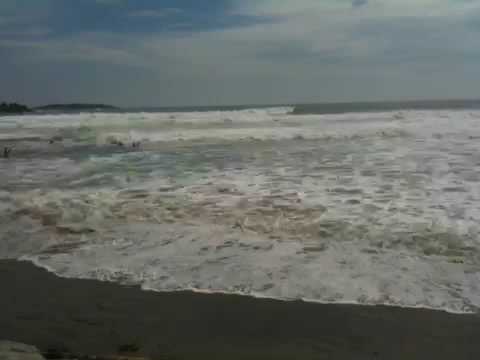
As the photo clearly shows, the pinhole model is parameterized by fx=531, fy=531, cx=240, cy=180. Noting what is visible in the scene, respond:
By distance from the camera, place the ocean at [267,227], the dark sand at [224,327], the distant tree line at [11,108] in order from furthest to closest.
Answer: the distant tree line at [11,108], the ocean at [267,227], the dark sand at [224,327]

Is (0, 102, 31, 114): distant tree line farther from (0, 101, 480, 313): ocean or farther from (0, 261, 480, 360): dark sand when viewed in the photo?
(0, 261, 480, 360): dark sand

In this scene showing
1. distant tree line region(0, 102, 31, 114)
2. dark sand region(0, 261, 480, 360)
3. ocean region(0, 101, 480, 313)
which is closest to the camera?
dark sand region(0, 261, 480, 360)

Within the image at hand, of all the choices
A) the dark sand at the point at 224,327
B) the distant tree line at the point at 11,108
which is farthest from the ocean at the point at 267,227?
the distant tree line at the point at 11,108

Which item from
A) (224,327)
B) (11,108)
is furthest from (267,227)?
(11,108)

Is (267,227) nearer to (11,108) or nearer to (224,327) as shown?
(224,327)

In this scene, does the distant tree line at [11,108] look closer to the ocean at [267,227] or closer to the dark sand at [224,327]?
the ocean at [267,227]

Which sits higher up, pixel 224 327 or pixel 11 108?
pixel 11 108

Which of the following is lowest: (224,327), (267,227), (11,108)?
(224,327)

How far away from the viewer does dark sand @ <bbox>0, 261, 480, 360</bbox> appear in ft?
11.7

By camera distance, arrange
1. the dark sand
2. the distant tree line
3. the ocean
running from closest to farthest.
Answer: the dark sand
the ocean
the distant tree line

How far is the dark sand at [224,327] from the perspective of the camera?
11.7 ft

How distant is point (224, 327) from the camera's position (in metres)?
3.94

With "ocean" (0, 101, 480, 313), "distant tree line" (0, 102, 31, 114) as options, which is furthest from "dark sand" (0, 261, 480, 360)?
"distant tree line" (0, 102, 31, 114)

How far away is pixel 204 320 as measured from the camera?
4082 millimetres
